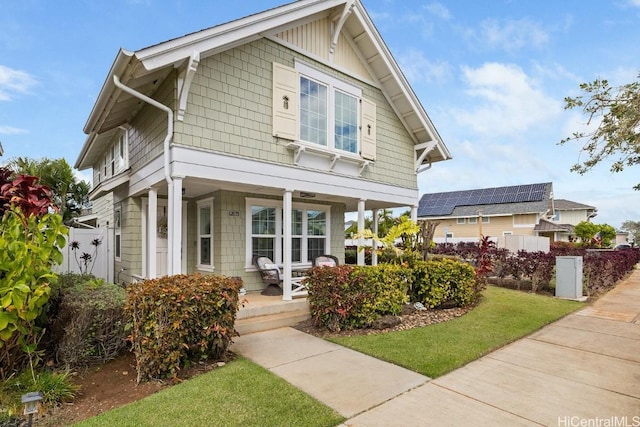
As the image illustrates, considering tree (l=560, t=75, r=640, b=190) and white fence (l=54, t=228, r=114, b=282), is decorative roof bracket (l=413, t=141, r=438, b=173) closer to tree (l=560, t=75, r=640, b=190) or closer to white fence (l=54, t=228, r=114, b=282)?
tree (l=560, t=75, r=640, b=190)

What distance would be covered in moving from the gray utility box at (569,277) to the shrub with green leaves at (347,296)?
21.9 feet

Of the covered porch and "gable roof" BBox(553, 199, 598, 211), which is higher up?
→ "gable roof" BBox(553, 199, 598, 211)

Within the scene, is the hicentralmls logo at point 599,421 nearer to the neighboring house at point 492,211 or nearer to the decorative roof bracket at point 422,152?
the decorative roof bracket at point 422,152

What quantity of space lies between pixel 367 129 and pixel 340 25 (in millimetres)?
2817

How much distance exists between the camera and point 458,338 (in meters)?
6.24

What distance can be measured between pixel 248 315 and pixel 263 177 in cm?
298

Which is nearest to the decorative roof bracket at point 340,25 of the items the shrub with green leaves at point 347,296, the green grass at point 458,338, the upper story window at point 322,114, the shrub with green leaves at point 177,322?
the upper story window at point 322,114

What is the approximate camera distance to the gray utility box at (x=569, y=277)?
1041 cm

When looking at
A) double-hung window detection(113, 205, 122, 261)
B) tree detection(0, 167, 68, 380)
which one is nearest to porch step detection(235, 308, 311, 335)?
tree detection(0, 167, 68, 380)

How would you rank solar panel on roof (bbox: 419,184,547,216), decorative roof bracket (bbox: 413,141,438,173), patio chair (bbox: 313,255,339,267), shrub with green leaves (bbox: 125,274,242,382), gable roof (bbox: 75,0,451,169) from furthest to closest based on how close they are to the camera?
solar panel on roof (bbox: 419,184,547,216), decorative roof bracket (bbox: 413,141,438,173), patio chair (bbox: 313,255,339,267), gable roof (bbox: 75,0,451,169), shrub with green leaves (bbox: 125,274,242,382)

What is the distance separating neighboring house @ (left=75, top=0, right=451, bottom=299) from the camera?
6797 millimetres

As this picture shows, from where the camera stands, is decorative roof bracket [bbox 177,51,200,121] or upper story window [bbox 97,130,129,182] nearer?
decorative roof bracket [bbox 177,51,200,121]

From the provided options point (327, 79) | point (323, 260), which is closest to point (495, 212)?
point (323, 260)

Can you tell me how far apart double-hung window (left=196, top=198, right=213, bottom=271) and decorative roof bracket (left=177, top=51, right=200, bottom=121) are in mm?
3070
